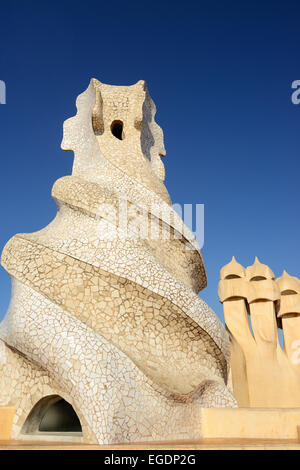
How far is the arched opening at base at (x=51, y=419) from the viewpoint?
5.62 m

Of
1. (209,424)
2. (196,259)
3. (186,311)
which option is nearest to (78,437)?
(209,424)

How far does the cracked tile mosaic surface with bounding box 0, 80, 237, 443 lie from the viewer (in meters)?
5.07

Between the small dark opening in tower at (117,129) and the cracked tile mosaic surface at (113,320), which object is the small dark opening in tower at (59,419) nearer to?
the cracked tile mosaic surface at (113,320)

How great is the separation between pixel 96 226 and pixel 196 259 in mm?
1811

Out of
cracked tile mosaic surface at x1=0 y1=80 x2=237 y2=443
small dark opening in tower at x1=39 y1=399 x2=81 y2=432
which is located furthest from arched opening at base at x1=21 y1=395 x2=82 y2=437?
cracked tile mosaic surface at x1=0 y1=80 x2=237 y2=443

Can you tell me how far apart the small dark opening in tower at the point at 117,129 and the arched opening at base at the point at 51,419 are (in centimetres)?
509

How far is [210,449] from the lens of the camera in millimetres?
4266

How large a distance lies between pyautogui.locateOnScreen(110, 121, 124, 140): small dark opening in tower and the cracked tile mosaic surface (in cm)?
141

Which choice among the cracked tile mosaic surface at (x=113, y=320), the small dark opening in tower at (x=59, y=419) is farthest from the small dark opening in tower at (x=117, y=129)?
the small dark opening in tower at (x=59, y=419)

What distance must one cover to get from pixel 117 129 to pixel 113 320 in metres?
4.73

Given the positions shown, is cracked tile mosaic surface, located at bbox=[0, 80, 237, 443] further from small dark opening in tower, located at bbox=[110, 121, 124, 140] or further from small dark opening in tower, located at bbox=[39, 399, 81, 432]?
small dark opening in tower, located at bbox=[110, 121, 124, 140]

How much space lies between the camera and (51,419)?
6.46 m
